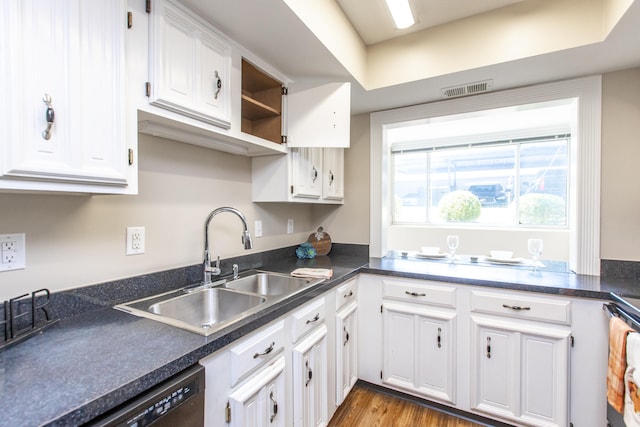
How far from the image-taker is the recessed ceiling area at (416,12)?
1.60m

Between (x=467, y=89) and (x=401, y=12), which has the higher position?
(x=401, y=12)

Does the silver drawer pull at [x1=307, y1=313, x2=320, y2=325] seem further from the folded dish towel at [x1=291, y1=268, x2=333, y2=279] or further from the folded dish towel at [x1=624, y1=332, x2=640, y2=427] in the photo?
the folded dish towel at [x1=624, y1=332, x2=640, y2=427]

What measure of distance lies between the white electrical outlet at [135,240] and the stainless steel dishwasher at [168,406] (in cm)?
71

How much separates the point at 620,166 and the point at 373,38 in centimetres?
174

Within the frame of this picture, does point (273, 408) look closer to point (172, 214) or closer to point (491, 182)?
point (172, 214)

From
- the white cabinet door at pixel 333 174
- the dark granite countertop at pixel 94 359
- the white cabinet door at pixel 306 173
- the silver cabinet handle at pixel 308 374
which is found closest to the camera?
the dark granite countertop at pixel 94 359

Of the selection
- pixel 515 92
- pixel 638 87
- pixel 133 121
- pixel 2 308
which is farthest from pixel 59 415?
pixel 638 87

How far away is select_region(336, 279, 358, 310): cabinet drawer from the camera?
176 centimetres

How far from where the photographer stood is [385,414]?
1.83 m

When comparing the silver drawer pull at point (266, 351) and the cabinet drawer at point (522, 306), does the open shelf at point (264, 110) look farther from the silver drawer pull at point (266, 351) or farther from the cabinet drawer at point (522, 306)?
the cabinet drawer at point (522, 306)

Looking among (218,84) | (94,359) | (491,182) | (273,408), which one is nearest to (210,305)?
(273,408)

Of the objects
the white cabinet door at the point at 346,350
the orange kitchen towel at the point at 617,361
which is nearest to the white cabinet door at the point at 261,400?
the white cabinet door at the point at 346,350

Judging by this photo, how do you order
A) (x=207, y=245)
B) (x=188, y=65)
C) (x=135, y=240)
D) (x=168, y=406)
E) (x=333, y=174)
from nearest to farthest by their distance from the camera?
(x=168, y=406) < (x=188, y=65) < (x=135, y=240) < (x=207, y=245) < (x=333, y=174)

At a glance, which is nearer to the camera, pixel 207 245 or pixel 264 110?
pixel 207 245
